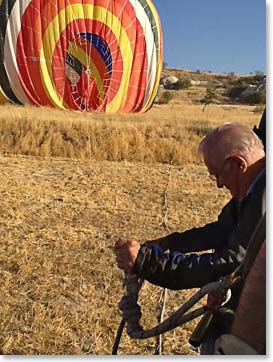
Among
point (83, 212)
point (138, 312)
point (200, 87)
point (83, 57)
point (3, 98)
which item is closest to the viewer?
point (138, 312)

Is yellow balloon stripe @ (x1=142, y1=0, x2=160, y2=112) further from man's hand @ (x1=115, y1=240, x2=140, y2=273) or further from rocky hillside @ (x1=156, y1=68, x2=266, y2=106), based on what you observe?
man's hand @ (x1=115, y1=240, x2=140, y2=273)

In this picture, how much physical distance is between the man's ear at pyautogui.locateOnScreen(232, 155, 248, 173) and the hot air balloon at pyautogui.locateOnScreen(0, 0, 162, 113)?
15.5 feet

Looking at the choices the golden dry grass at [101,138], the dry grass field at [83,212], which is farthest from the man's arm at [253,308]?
the golden dry grass at [101,138]

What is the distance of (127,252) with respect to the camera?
3.45ft

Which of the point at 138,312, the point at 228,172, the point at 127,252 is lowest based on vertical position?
the point at 138,312

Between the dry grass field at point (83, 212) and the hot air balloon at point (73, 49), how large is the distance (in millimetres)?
369

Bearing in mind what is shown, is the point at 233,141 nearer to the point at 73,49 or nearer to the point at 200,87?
the point at 73,49

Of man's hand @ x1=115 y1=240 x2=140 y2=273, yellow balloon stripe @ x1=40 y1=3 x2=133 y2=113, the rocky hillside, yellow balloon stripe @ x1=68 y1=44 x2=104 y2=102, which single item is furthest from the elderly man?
the rocky hillside

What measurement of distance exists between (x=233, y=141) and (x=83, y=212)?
221 cm

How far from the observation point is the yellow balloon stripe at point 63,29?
5598 millimetres

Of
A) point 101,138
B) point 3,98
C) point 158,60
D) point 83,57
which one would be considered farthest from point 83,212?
point 158,60

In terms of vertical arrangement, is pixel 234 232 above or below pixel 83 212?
above

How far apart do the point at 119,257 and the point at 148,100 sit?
5706mm

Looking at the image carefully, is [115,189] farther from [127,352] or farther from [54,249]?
[127,352]
